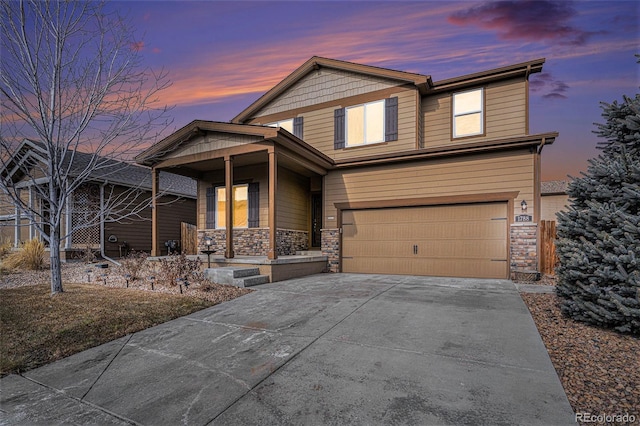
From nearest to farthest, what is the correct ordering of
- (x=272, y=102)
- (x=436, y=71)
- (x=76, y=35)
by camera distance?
(x=76, y=35) → (x=436, y=71) → (x=272, y=102)

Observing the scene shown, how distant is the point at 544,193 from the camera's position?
19562mm

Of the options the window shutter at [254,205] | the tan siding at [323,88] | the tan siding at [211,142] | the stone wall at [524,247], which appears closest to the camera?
the stone wall at [524,247]

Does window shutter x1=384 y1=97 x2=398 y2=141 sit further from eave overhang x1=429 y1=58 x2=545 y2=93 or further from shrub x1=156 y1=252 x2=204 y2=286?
shrub x1=156 y1=252 x2=204 y2=286

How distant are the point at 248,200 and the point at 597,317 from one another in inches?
377

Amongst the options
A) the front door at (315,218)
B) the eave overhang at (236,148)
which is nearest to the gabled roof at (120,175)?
the eave overhang at (236,148)

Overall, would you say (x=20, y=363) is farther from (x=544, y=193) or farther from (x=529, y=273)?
(x=544, y=193)

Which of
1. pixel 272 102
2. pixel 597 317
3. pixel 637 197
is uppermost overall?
pixel 272 102

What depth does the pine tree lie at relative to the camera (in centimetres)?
356

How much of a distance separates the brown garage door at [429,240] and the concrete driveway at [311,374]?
377 cm

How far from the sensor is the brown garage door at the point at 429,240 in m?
8.52

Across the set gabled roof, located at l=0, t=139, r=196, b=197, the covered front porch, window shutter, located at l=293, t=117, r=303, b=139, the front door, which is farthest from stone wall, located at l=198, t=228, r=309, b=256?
window shutter, located at l=293, t=117, r=303, b=139

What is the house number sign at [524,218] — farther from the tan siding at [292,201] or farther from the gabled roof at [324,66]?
the tan siding at [292,201]

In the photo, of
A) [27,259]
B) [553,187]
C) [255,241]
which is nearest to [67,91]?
[255,241]

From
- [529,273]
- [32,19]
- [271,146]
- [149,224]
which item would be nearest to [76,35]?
[32,19]
